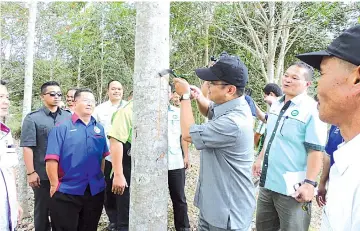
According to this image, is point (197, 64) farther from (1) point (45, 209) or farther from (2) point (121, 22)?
(1) point (45, 209)

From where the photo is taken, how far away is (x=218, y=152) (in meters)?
2.21

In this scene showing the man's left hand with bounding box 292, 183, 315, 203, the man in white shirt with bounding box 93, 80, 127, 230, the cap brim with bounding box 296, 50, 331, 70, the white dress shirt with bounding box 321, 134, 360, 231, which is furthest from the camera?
the man in white shirt with bounding box 93, 80, 127, 230

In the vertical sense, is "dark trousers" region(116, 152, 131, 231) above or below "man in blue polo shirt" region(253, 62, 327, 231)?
below

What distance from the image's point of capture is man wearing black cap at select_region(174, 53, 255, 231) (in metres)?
2.14

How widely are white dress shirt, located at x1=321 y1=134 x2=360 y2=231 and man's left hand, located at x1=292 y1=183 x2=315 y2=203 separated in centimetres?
165

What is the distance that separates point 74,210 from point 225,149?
163 cm

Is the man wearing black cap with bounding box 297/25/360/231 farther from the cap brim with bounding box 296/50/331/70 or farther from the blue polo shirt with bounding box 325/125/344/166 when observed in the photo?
the blue polo shirt with bounding box 325/125/344/166

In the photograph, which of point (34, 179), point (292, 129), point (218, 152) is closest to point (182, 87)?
point (218, 152)

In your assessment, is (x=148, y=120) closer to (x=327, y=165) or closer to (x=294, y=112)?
(x=294, y=112)

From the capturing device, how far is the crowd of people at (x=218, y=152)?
214cm

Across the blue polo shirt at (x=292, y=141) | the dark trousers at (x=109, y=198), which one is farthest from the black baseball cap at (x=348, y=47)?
the dark trousers at (x=109, y=198)

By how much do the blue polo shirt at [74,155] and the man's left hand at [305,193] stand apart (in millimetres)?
1802

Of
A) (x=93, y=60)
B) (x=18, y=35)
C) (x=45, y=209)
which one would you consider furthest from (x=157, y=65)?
(x=93, y=60)

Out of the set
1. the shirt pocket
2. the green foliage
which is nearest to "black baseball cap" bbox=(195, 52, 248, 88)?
the shirt pocket
